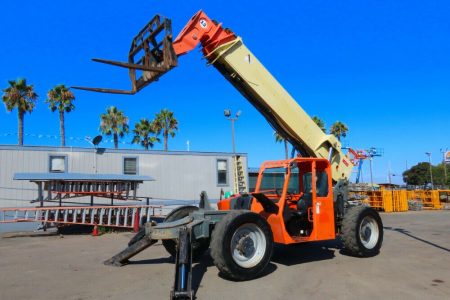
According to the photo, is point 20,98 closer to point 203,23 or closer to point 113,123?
→ point 113,123

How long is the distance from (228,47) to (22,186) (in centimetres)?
1338

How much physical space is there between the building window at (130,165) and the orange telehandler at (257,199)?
1170 cm

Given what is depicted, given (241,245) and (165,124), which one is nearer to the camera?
(241,245)

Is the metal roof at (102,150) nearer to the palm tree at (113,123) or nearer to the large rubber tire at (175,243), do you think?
the large rubber tire at (175,243)

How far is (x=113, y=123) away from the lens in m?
47.5

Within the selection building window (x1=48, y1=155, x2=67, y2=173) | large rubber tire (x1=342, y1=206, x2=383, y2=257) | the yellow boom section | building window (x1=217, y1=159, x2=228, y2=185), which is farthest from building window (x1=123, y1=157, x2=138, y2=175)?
large rubber tire (x1=342, y1=206, x2=383, y2=257)

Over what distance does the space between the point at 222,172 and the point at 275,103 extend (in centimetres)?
1392

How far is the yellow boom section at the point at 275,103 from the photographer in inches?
360

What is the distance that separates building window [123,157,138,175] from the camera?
20.6m

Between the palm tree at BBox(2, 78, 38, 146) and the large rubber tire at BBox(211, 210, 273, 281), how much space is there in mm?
31768

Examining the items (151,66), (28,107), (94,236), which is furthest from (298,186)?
(28,107)

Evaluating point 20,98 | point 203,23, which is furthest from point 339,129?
point 203,23

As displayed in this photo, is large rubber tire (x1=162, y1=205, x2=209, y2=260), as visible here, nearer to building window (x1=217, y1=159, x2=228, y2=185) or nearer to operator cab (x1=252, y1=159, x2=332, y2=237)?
operator cab (x1=252, y1=159, x2=332, y2=237)

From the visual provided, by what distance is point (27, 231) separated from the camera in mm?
17250
